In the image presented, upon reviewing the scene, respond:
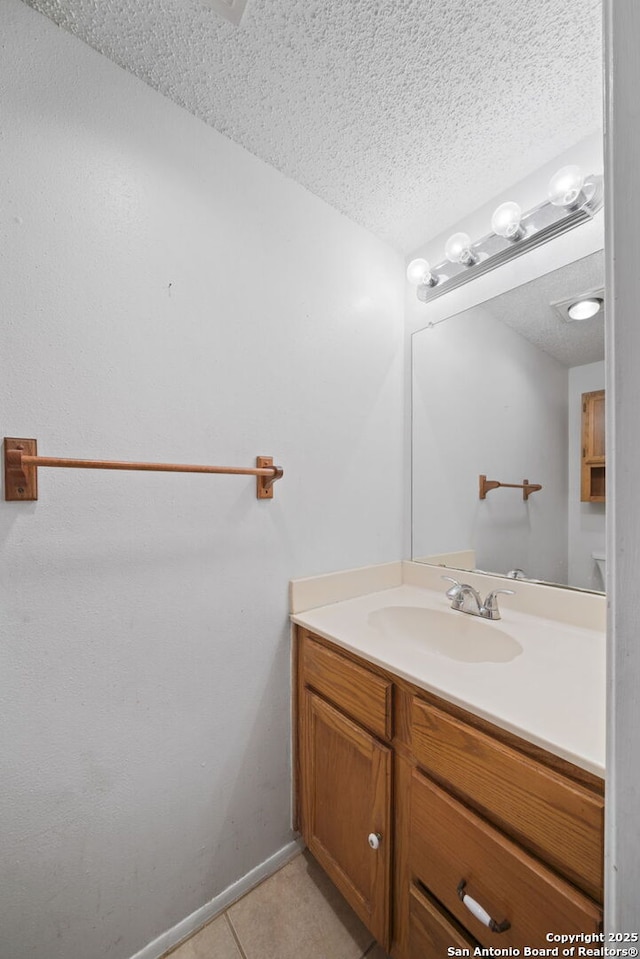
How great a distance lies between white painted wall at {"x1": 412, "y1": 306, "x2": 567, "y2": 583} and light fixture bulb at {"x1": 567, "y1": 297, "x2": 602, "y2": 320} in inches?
5.7

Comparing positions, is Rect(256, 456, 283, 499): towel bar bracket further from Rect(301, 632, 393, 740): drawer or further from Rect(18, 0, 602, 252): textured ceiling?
Rect(18, 0, 602, 252): textured ceiling

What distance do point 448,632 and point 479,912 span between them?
0.63 m

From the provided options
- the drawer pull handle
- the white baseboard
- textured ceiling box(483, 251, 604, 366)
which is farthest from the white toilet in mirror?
the white baseboard

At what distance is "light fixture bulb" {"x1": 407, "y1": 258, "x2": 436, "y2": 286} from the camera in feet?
4.69

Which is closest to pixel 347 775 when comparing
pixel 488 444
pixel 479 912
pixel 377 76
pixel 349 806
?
pixel 349 806

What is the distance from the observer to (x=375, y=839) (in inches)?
35.8

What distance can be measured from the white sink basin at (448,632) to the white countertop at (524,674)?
0.01 m

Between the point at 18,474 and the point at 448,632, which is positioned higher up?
the point at 18,474

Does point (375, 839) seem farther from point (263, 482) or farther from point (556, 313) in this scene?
point (556, 313)

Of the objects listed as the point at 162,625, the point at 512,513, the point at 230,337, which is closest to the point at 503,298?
the point at 512,513

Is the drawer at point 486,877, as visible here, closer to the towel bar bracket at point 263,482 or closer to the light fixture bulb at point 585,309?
the towel bar bracket at point 263,482

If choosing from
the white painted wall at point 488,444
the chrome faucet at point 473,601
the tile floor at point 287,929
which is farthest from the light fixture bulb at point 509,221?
the tile floor at point 287,929

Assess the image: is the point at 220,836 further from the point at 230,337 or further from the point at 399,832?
the point at 230,337

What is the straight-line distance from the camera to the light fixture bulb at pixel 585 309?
1.09m
